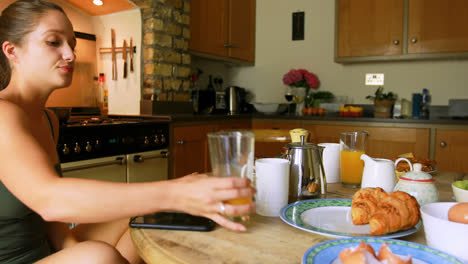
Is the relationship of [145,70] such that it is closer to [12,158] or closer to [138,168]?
[138,168]

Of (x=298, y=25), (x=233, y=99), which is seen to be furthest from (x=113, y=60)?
(x=298, y=25)

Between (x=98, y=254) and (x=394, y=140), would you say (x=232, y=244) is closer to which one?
(x=98, y=254)

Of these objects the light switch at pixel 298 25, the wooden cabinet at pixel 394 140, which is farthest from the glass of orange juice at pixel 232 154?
the light switch at pixel 298 25

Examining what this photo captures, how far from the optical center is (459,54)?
298 cm

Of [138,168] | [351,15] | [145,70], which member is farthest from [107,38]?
[351,15]

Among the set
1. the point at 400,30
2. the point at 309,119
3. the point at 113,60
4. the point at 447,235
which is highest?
the point at 400,30

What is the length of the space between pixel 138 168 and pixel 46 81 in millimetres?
1346

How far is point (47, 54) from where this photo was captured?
964mm

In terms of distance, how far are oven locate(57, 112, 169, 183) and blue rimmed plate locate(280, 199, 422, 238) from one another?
1391mm

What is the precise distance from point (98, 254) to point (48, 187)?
23cm

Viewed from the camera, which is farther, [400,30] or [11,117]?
[400,30]

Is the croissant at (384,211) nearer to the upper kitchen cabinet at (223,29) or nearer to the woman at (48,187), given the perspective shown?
the woman at (48,187)

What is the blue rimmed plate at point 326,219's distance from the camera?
703 millimetres

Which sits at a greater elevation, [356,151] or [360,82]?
[360,82]
